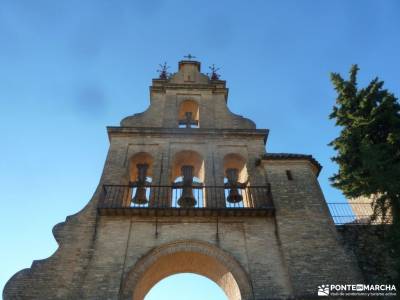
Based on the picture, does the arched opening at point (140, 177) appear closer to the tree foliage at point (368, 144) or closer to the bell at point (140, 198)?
the bell at point (140, 198)

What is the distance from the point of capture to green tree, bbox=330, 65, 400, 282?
826 cm

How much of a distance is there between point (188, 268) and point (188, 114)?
6436 millimetres

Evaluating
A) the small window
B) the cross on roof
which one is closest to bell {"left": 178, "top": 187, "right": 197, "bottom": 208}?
the small window

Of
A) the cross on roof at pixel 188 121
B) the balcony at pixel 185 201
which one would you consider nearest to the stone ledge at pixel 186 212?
the balcony at pixel 185 201

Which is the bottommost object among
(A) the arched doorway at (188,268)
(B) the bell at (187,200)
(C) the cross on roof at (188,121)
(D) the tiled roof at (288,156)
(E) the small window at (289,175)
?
(A) the arched doorway at (188,268)

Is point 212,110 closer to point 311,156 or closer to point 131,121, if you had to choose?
point 131,121

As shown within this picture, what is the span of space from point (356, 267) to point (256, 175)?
3.67 meters

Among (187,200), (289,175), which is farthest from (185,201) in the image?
(289,175)

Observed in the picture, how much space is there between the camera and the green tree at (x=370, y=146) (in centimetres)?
826

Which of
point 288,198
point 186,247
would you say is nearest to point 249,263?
point 186,247

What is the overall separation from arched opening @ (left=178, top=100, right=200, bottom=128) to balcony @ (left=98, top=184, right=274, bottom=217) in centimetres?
382

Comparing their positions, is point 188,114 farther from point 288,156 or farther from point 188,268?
point 188,268

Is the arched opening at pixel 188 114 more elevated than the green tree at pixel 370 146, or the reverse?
the arched opening at pixel 188 114

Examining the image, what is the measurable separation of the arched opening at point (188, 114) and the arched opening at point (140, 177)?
106 inches
